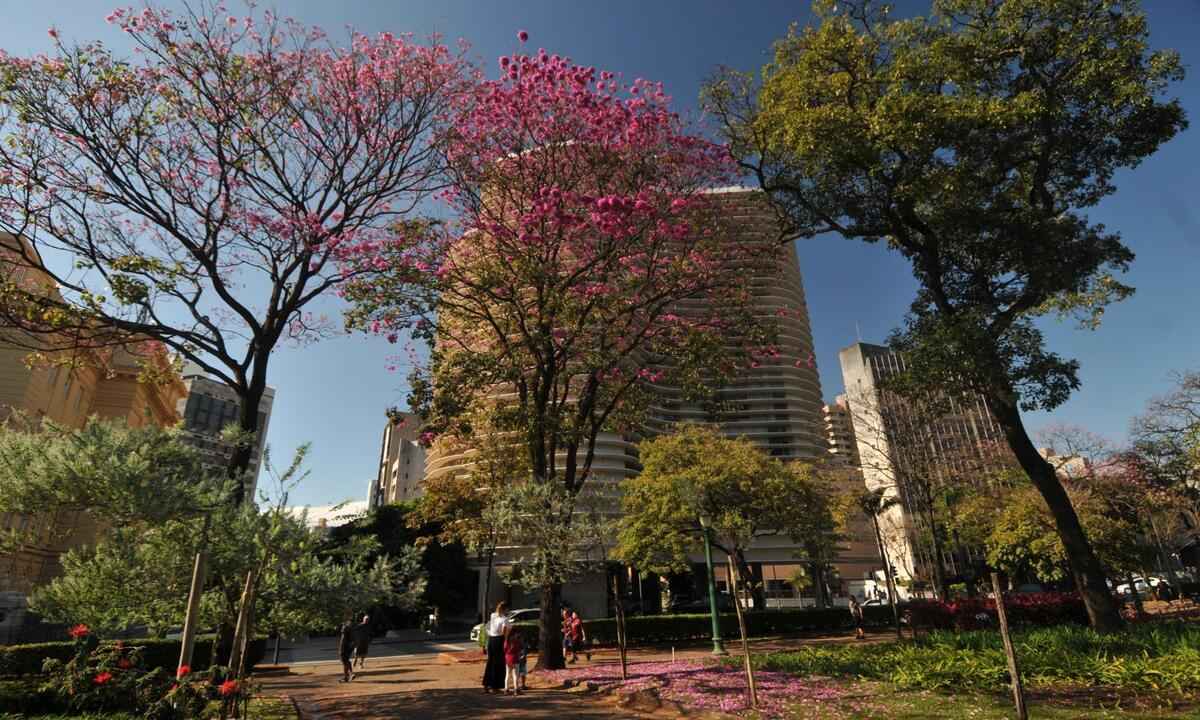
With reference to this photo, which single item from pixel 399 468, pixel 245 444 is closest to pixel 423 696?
pixel 245 444

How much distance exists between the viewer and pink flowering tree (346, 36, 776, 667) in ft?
48.9

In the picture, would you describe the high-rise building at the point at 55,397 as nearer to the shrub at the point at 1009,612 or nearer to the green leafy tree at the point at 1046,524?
the shrub at the point at 1009,612

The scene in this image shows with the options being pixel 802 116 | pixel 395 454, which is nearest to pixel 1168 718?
pixel 802 116

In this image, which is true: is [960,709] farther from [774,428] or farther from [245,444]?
[774,428]

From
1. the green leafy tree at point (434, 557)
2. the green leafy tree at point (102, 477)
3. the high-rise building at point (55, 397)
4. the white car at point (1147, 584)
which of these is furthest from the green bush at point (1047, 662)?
the green leafy tree at point (434, 557)

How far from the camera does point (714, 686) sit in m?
10.7

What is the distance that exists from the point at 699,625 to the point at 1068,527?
15289 millimetres

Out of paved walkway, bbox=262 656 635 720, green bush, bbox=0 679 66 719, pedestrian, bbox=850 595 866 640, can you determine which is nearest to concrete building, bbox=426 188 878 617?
pedestrian, bbox=850 595 866 640

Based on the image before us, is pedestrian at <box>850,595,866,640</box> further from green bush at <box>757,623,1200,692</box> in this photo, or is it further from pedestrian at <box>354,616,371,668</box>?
pedestrian at <box>354,616,371,668</box>

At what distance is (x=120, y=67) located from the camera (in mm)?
12695

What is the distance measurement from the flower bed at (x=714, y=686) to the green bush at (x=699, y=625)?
32.2 feet

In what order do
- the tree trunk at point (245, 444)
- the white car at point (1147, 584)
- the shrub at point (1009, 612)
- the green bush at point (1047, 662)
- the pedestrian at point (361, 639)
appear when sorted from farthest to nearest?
1. the white car at point (1147, 584)
2. the shrub at point (1009, 612)
3. the pedestrian at point (361, 639)
4. the tree trunk at point (245, 444)
5. the green bush at point (1047, 662)

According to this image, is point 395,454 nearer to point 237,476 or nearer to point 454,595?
point 454,595

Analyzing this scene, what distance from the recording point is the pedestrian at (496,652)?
1259 centimetres
